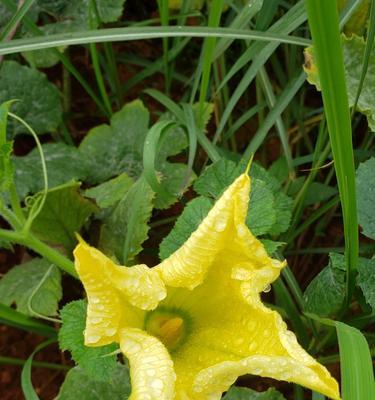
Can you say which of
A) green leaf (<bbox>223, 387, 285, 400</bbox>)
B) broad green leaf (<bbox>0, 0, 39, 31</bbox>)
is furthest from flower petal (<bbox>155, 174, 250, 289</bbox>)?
broad green leaf (<bbox>0, 0, 39, 31</bbox>)

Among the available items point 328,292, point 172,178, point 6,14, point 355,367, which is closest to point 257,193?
point 328,292

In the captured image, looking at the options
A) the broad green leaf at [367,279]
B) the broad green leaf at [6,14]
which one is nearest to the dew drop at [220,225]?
the broad green leaf at [367,279]

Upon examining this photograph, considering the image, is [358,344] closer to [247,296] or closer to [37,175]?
[247,296]

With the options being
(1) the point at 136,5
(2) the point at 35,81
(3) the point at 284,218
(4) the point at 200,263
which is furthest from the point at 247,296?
(1) the point at 136,5

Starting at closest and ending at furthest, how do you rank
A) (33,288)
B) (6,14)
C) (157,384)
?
(157,384)
(33,288)
(6,14)

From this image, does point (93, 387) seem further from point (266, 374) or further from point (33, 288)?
point (266, 374)

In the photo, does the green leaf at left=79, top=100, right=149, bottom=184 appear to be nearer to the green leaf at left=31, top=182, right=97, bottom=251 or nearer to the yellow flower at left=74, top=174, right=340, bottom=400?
the green leaf at left=31, top=182, right=97, bottom=251

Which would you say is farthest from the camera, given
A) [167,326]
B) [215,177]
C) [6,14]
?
[6,14]
